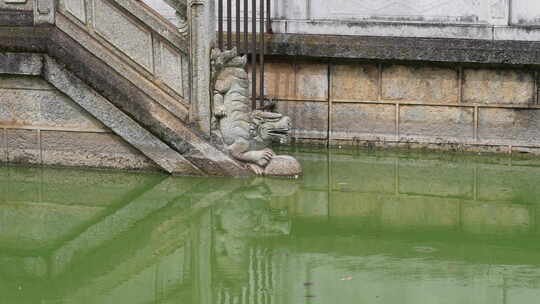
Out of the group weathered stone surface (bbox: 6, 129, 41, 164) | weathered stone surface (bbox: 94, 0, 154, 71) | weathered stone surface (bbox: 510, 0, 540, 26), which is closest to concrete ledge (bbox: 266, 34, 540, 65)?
weathered stone surface (bbox: 510, 0, 540, 26)

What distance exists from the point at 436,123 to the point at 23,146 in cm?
371

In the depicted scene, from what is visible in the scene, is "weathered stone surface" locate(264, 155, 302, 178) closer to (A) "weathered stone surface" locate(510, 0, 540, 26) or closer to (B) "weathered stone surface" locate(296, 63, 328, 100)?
(B) "weathered stone surface" locate(296, 63, 328, 100)

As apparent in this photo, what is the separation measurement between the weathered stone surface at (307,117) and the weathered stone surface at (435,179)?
1.03 meters

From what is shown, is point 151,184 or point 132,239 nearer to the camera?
point 132,239

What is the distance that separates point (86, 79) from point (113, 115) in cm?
36

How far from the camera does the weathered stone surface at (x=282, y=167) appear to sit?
32.0 ft

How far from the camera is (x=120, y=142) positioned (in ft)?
32.5

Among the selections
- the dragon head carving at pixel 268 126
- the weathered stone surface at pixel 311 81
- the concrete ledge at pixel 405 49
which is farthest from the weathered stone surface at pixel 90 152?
the weathered stone surface at pixel 311 81

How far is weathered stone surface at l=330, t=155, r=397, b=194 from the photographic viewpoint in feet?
31.3

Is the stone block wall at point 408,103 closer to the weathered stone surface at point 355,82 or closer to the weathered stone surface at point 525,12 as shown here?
the weathered stone surface at point 355,82

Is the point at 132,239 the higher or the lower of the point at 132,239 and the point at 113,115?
the lower

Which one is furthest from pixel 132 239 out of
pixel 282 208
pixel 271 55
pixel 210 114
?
pixel 271 55

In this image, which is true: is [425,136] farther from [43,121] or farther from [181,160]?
[43,121]

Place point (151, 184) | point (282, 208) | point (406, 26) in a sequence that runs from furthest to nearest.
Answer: point (406, 26)
point (151, 184)
point (282, 208)
